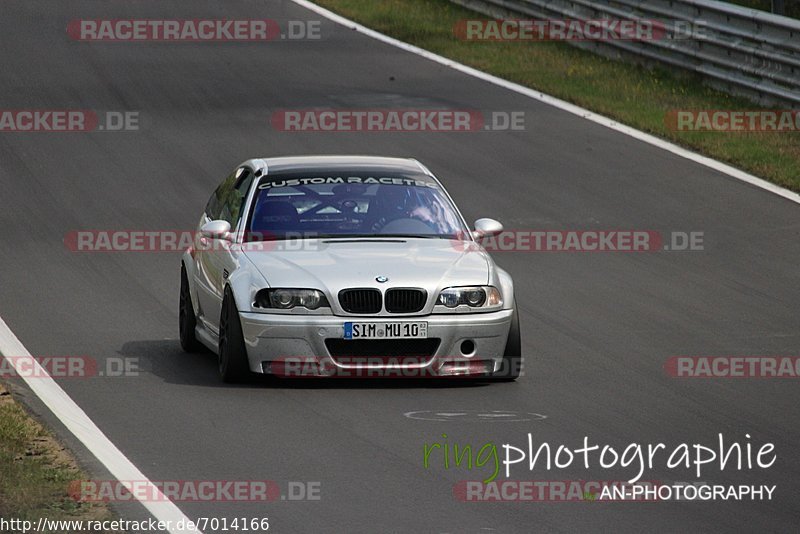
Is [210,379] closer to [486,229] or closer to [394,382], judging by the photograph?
[394,382]

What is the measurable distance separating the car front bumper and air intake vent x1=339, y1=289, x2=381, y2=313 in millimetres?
67

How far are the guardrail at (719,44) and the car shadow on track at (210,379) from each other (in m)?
11.2

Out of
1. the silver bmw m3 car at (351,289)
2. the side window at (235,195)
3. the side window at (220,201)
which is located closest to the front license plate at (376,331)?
the silver bmw m3 car at (351,289)

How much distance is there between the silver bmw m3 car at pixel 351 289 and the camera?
10938 mm

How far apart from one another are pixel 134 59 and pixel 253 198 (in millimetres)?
15573

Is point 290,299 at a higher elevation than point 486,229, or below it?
below

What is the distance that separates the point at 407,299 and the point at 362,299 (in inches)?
11.2

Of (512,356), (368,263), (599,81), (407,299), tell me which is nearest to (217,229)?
(368,263)

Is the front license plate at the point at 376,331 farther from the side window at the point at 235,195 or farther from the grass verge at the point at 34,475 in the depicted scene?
the grass verge at the point at 34,475

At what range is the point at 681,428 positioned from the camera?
9.77 metres

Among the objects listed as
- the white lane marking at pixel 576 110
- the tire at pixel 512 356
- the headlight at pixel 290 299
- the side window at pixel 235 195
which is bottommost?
the white lane marking at pixel 576 110

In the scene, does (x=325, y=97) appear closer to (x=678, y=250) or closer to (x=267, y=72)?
(x=267, y=72)

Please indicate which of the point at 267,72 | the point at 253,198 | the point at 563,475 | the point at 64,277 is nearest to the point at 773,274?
the point at 253,198

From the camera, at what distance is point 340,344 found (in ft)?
35.9
